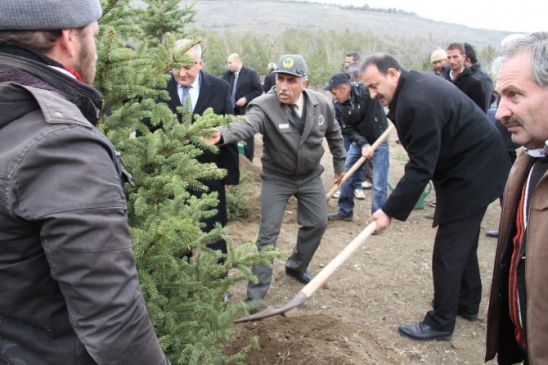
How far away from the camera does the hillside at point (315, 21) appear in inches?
2454

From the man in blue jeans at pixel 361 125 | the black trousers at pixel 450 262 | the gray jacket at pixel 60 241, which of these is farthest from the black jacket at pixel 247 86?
the gray jacket at pixel 60 241

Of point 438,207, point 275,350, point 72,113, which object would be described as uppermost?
point 72,113

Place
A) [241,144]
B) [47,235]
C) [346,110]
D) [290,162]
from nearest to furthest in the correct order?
[47,235] < [290,162] < [346,110] < [241,144]

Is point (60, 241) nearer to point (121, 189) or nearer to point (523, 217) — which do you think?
point (121, 189)

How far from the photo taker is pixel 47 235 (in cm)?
111

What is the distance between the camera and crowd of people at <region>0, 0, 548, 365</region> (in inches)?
43.8

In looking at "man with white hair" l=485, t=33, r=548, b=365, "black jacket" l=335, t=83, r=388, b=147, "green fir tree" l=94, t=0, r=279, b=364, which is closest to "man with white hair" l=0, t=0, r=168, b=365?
"green fir tree" l=94, t=0, r=279, b=364

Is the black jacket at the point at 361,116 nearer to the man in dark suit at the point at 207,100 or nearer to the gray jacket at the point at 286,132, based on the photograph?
the gray jacket at the point at 286,132

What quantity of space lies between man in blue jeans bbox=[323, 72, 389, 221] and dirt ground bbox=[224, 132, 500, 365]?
408 millimetres

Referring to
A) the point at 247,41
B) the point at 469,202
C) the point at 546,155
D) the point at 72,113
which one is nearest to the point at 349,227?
the point at 469,202

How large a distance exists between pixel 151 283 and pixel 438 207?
2.49 meters

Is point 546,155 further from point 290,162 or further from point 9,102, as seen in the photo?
point 290,162

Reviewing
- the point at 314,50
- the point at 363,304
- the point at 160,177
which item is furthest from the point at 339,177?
the point at 314,50

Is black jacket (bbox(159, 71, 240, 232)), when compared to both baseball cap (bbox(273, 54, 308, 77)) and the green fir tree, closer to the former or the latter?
baseball cap (bbox(273, 54, 308, 77))
